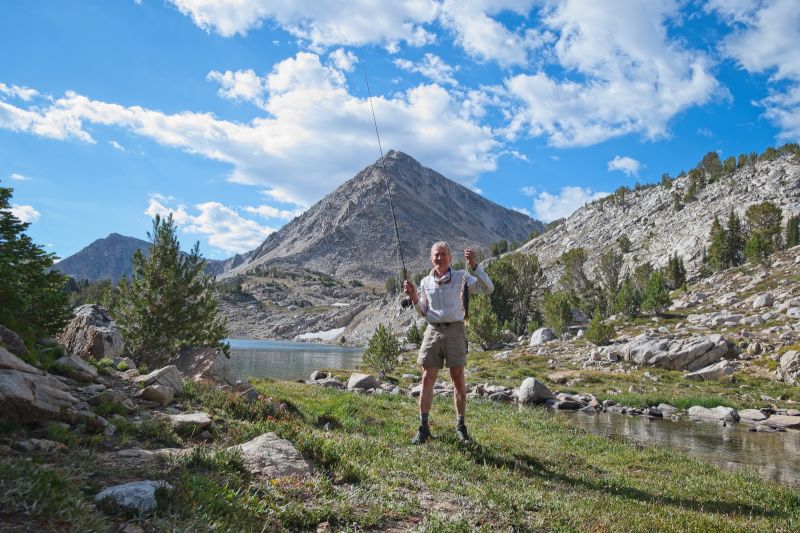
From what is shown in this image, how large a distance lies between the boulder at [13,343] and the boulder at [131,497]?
4.76 m

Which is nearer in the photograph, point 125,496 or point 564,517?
point 125,496

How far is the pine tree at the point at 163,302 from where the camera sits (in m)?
18.2

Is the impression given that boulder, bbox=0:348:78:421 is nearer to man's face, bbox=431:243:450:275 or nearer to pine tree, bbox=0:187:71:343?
pine tree, bbox=0:187:71:343

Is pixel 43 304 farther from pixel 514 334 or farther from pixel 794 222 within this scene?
Result: pixel 794 222

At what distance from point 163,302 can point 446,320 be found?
1444cm

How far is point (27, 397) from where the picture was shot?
5664 mm

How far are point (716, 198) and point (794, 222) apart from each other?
47208 millimetres

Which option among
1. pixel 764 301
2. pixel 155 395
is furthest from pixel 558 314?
pixel 155 395

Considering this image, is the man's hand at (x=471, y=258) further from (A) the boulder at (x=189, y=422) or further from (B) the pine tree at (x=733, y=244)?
(B) the pine tree at (x=733, y=244)

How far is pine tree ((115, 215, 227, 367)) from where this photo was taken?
59.9 ft

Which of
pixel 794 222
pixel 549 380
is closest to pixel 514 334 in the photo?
pixel 549 380

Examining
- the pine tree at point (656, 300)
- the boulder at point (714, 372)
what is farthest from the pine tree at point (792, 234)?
A: the boulder at point (714, 372)

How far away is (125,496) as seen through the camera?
3961mm

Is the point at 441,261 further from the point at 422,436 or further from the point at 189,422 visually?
the point at 189,422
